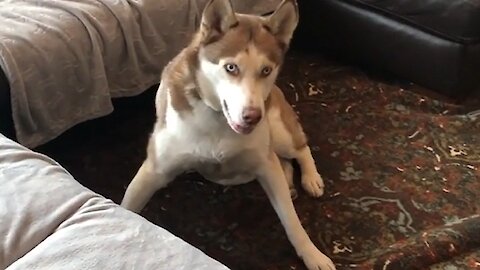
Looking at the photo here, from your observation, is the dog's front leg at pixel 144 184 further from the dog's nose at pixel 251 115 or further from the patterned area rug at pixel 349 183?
the dog's nose at pixel 251 115

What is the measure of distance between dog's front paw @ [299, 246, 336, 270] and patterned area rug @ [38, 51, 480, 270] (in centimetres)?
4

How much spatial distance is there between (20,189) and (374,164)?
124 centimetres

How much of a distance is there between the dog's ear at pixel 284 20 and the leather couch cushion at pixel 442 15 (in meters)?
0.82

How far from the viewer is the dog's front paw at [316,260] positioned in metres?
1.96

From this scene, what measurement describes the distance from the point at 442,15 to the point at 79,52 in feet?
3.70

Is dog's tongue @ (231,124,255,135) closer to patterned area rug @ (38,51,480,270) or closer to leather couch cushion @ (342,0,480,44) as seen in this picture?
patterned area rug @ (38,51,480,270)

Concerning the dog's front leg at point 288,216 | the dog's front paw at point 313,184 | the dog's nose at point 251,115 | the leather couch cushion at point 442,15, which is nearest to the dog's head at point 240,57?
the dog's nose at point 251,115

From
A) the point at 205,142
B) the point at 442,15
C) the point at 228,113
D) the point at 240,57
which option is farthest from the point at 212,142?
the point at 442,15

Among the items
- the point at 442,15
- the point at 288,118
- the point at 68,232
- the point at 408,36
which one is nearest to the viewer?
the point at 68,232

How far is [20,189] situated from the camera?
1.44 m

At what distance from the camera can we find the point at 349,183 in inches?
90.7

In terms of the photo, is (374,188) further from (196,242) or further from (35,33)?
(35,33)

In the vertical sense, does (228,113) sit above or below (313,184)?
above

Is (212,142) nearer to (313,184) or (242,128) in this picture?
(242,128)
